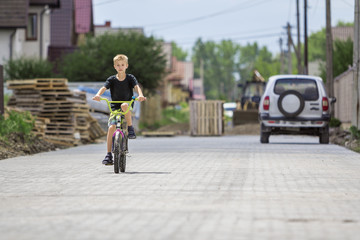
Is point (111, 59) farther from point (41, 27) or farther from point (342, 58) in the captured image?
point (342, 58)

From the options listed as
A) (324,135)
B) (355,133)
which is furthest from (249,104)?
(355,133)

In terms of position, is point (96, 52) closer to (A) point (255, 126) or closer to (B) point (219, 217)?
(A) point (255, 126)

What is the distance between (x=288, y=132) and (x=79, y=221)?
59.9 ft

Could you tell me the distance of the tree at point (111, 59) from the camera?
152 feet

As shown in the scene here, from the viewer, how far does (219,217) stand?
26.3 ft

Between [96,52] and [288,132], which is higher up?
[96,52]

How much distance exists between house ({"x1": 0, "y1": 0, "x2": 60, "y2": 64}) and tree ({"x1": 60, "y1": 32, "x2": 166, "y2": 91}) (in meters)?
1.97

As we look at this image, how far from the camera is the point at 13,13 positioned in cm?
4356

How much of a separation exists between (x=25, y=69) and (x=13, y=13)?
11.9 feet

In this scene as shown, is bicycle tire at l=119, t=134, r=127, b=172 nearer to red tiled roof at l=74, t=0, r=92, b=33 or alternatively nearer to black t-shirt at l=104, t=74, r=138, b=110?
black t-shirt at l=104, t=74, r=138, b=110

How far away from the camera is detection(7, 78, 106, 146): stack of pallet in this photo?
86.5 feet

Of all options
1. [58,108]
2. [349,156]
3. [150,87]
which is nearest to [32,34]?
[150,87]

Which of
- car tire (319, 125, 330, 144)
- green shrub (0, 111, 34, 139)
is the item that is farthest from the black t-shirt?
car tire (319, 125, 330, 144)

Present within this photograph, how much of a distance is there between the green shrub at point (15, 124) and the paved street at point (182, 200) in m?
4.98
